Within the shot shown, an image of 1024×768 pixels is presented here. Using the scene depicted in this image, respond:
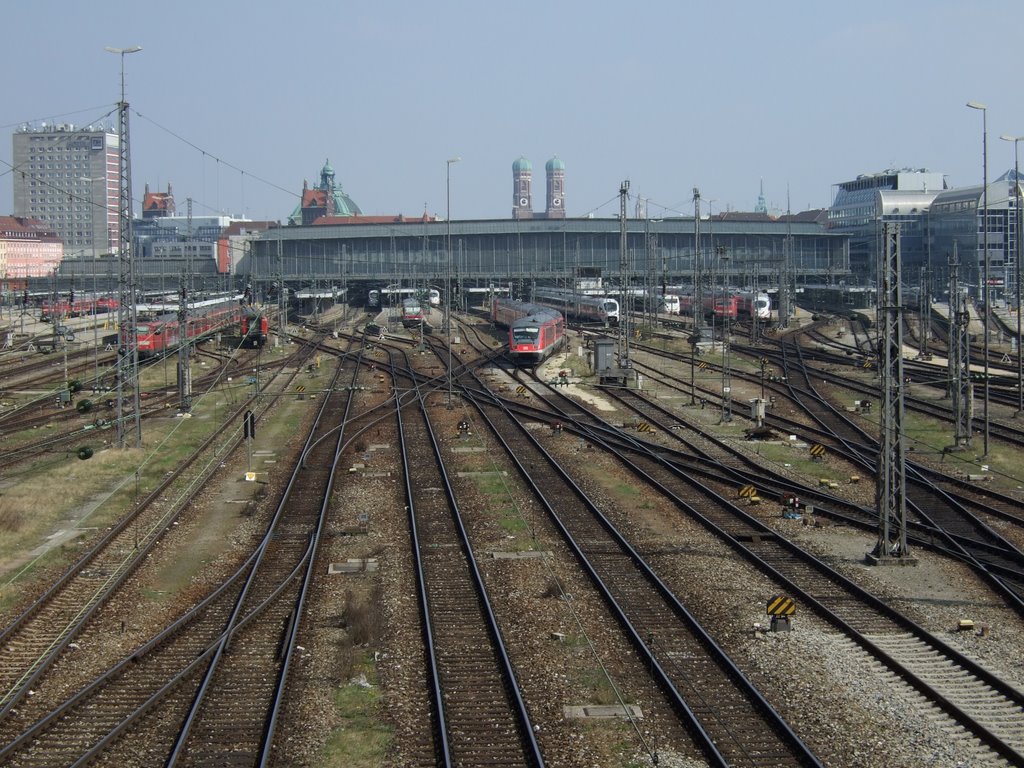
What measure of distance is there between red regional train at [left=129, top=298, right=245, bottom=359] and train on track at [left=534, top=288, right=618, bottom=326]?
20.6 m

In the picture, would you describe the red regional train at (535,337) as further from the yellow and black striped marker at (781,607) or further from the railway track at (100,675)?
the yellow and black striped marker at (781,607)

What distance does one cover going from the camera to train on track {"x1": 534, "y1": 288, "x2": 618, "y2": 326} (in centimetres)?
7406

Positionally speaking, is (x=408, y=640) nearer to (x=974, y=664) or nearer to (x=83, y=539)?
(x=974, y=664)

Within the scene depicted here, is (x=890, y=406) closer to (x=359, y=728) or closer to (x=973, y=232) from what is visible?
(x=359, y=728)

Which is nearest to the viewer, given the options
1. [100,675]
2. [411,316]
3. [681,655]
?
[100,675]

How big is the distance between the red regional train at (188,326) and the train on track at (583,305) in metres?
20.6

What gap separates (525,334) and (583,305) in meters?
29.1

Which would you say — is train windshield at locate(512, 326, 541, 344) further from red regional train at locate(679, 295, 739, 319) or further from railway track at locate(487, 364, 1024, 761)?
railway track at locate(487, 364, 1024, 761)

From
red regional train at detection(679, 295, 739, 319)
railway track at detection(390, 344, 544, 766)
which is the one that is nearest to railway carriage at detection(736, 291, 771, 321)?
red regional train at detection(679, 295, 739, 319)

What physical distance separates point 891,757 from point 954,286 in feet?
79.7

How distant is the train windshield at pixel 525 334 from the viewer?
5319cm

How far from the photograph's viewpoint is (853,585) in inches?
659

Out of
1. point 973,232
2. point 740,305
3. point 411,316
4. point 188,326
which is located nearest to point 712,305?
point 740,305

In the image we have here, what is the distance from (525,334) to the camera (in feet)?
175
